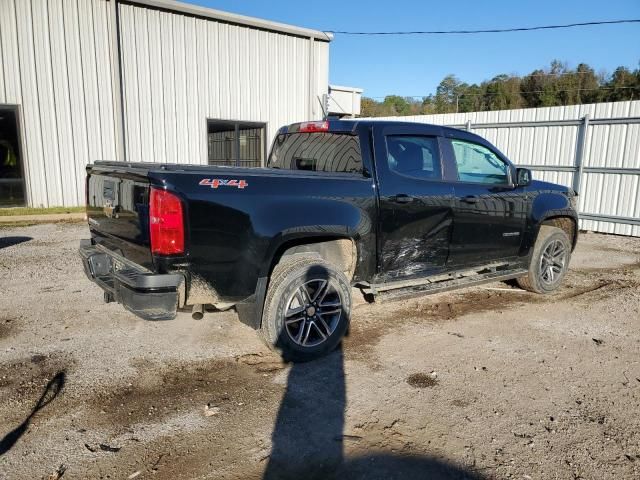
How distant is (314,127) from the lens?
476 cm

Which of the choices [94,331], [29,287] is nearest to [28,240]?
[29,287]

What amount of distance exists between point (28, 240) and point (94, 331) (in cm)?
540

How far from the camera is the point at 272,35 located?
14.4 meters

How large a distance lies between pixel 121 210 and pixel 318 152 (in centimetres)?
193

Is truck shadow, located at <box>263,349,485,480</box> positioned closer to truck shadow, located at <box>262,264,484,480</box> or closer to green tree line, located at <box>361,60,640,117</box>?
truck shadow, located at <box>262,264,484,480</box>

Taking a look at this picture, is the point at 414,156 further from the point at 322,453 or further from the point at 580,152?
the point at 580,152

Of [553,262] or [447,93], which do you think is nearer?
[553,262]

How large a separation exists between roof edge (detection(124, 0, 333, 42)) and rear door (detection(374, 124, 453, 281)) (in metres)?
10.4

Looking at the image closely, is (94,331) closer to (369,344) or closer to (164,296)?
(164,296)

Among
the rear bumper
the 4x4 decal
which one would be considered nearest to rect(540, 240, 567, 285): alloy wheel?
the 4x4 decal

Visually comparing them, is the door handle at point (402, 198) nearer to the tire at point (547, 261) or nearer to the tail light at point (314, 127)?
the tail light at point (314, 127)

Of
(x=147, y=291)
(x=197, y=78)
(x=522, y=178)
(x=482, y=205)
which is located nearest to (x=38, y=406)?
(x=147, y=291)

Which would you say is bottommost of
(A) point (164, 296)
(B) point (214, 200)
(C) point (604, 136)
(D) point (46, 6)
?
(A) point (164, 296)

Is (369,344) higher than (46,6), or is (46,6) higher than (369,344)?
(46,6)
